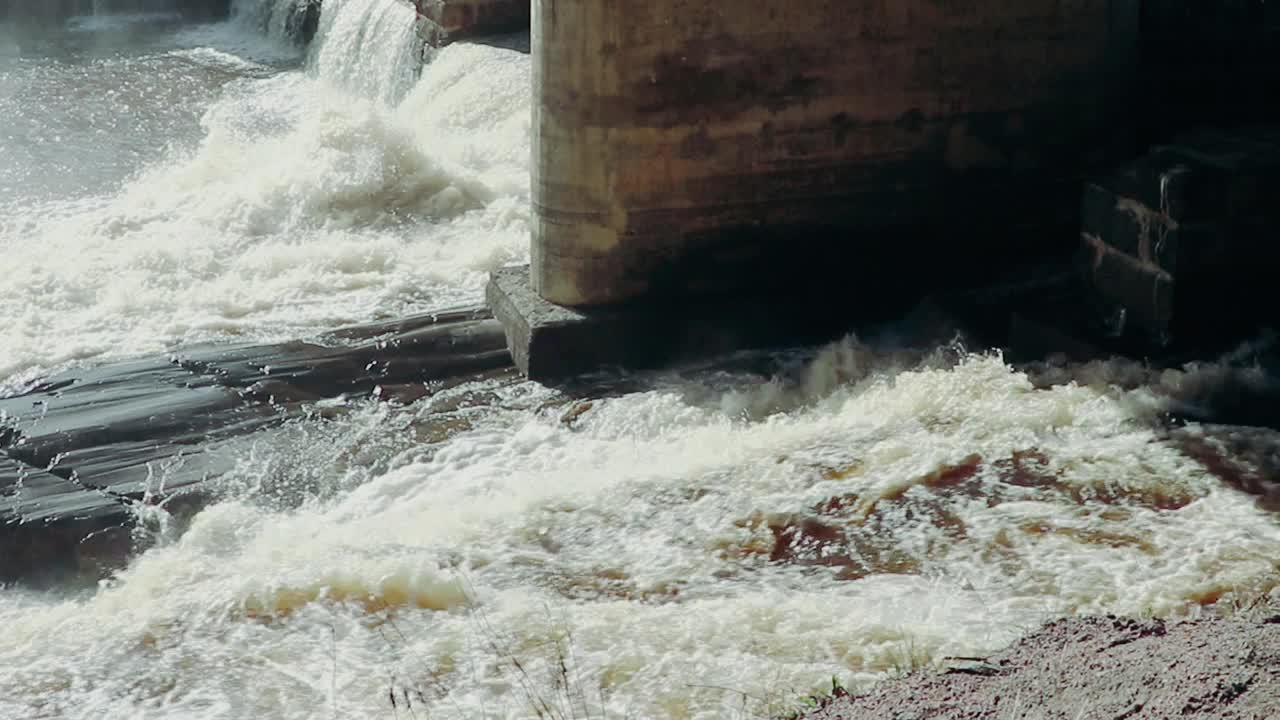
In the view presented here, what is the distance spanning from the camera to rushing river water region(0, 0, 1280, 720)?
640 centimetres

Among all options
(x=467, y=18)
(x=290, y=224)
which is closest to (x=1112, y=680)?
(x=290, y=224)

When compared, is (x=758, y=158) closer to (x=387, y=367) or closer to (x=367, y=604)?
(x=387, y=367)

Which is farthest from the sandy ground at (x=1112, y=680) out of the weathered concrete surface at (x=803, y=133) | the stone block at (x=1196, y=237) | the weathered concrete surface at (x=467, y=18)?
the weathered concrete surface at (x=467, y=18)

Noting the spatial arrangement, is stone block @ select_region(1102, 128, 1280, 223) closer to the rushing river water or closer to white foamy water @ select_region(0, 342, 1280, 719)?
the rushing river water

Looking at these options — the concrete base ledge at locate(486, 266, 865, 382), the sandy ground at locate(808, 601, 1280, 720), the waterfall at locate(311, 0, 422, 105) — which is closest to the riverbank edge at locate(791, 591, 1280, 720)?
the sandy ground at locate(808, 601, 1280, 720)

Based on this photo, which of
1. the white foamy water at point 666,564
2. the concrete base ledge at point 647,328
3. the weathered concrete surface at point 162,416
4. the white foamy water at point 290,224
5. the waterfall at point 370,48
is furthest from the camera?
the waterfall at point 370,48

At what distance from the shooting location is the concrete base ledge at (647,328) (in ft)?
33.0

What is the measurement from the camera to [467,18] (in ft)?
53.2

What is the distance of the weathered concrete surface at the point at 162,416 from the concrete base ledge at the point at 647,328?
0.33 meters

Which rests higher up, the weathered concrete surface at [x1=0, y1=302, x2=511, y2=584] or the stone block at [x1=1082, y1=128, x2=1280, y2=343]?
the stone block at [x1=1082, y1=128, x2=1280, y2=343]

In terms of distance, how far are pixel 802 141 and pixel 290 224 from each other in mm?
4894

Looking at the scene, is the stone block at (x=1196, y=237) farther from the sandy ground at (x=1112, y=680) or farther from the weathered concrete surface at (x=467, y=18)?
the weathered concrete surface at (x=467, y=18)

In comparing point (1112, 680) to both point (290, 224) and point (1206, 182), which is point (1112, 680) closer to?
point (1206, 182)

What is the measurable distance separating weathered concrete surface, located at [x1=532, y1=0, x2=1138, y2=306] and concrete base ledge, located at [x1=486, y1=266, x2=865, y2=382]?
0.14m
